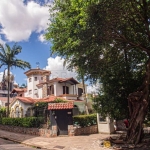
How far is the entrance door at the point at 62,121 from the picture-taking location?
1955 centimetres

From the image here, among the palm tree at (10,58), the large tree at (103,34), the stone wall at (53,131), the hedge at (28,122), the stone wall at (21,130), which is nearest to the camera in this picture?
the large tree at (103,34)

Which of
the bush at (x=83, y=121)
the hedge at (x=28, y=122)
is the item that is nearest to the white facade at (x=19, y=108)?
the hedge at (x=28, y=122)

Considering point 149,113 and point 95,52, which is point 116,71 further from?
point 149,113

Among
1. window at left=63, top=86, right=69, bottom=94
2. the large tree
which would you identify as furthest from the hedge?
window at left=63, top=86, right=69, bottom=94

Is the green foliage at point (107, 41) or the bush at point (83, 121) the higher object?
the green foliage at point (107, 41)

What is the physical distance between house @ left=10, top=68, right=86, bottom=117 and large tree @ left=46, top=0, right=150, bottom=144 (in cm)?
1334

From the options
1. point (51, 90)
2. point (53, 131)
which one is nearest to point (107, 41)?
point (53, 131)

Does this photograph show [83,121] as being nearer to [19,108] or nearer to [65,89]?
[19,108]

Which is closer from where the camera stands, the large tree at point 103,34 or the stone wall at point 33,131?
the large tree at point 103,34

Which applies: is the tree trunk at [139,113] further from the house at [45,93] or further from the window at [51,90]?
the window at [51,90]

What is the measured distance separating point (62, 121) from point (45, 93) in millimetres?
18834

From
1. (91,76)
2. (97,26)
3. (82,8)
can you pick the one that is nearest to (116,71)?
(91,76)

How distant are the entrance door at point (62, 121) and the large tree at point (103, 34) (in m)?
5.83

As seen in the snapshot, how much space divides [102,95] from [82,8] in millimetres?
7679
